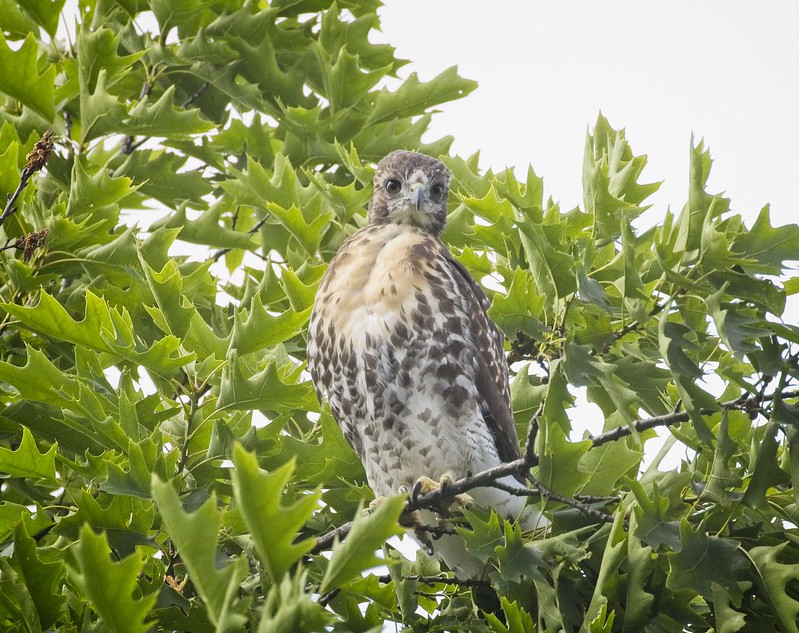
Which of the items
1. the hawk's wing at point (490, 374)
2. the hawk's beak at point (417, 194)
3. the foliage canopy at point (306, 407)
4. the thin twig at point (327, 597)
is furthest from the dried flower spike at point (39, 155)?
the hawk's beak at point (417, 194)

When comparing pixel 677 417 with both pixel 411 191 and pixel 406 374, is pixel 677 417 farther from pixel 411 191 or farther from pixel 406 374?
pixel 411 191

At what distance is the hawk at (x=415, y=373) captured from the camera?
165 inches

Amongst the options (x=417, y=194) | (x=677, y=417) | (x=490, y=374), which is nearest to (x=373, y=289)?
(x=490, y=374)

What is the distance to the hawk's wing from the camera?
168 inches

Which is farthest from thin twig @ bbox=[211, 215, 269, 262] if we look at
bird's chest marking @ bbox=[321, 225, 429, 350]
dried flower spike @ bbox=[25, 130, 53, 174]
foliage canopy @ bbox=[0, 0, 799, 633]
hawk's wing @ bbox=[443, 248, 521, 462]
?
dried flower spike @ bbox=[25, 130, 53, 174]

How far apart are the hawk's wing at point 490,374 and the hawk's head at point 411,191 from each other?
1.65 feet

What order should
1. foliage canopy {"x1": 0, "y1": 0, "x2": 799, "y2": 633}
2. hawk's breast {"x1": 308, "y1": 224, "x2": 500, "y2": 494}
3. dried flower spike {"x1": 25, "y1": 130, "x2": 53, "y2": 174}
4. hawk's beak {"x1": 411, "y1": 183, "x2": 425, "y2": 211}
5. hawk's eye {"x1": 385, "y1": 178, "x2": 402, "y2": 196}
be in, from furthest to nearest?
hawk's eye {"x1": 385, "y1": 178, "x2": 402, "y2": 196}, hawk's beak {"x1": 411, "y1": 183, "x2": 425, "y2": 211}, hawk's breast {"x1": 308, "y1": 224, "x2": 500, "y2": 494}, dried flower spike {"x1": 25, "y1": 130, "x2": 53, "y2": 174}, foliage canopy {"x1": 0, "y1": 0, "x2": 799, "y2": 633}

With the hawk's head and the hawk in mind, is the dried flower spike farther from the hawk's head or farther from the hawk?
the hawk's head

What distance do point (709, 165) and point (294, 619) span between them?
6.24 ft

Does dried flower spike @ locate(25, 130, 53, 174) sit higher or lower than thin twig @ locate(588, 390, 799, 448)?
higher

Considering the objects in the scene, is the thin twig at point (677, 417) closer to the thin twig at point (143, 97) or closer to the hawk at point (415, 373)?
the hawk at point (415, 373)

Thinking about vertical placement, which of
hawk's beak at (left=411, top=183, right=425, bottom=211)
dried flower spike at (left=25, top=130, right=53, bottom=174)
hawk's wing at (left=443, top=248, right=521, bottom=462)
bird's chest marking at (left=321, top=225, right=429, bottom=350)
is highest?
dried flower spike at (left=25, top=130, right=53, bottom=174)

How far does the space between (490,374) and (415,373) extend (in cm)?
34

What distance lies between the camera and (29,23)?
4.80 meters
